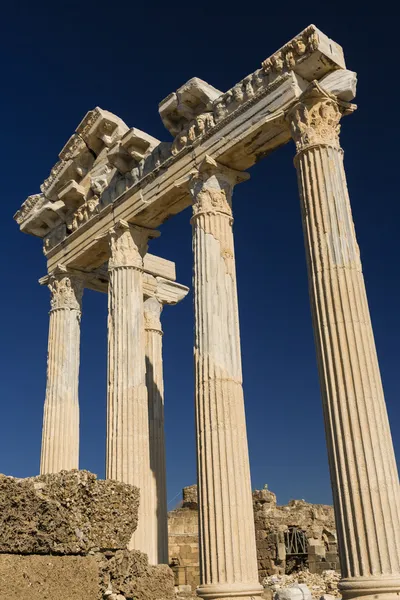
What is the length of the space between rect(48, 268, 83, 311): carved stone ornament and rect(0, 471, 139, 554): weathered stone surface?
14158mm

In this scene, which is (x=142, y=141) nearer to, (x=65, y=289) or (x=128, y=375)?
(x=65, y=289)

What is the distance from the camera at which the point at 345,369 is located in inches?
456

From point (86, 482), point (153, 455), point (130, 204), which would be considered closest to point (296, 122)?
Answer: point (130, 204)

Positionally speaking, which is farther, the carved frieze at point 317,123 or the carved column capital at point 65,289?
the carved column capital at point 65,289

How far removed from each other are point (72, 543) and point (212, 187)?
430 inches

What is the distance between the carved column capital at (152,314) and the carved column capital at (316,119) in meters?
9.62

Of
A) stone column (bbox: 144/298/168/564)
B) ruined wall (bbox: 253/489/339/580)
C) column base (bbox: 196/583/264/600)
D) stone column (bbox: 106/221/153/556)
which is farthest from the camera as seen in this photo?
ruined wall (bbox: 253/489/339/580)

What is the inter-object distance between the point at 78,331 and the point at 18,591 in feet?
50.9

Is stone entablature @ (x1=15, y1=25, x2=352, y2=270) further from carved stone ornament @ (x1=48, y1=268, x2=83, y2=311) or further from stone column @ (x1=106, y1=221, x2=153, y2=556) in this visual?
stone column @ (x1=106, y1=221, x2=153, y2=556)

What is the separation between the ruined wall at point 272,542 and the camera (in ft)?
76.0

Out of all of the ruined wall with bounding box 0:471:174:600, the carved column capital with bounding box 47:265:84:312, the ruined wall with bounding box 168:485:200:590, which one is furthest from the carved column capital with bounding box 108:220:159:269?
the ruined wall with bounding box 0:471:174:600

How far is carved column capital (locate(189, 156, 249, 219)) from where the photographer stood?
627 inches

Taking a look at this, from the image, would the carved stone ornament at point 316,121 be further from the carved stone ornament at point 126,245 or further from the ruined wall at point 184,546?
the ruined wall at point 184,546

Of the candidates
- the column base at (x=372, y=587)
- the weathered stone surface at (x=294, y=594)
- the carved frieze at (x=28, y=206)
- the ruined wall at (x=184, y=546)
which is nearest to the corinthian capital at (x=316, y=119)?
the column base at (x=372, y=587)
